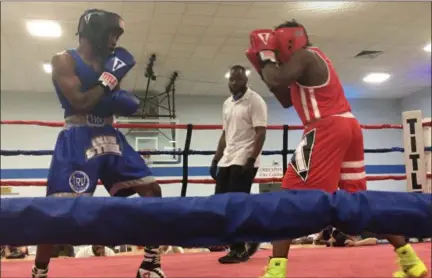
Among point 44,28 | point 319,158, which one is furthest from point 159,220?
point 44,28

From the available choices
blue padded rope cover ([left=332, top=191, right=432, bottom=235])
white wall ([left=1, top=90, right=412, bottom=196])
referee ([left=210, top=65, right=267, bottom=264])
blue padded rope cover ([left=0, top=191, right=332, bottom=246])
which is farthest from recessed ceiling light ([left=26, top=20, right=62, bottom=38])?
blue padded rope cover ([left=332, top=191, right=432, bottom=235])

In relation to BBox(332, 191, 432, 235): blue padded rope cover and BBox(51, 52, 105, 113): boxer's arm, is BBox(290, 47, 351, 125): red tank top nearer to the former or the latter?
BBox(51, 52, 105, 113): boxer's arm

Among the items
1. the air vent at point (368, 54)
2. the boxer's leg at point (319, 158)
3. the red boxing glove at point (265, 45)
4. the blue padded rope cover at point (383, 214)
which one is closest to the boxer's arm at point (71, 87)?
the red boxing glove at point (265, 45)

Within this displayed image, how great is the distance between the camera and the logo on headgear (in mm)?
1495

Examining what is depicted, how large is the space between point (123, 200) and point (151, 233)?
73 mm

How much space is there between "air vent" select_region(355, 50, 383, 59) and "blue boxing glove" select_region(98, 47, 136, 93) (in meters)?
5.36

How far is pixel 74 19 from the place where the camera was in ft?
16.2

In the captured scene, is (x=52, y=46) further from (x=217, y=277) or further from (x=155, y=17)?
(x=217, y=277)

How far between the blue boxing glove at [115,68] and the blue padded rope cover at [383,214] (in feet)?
3.11

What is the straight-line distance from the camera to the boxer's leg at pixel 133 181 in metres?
1.63

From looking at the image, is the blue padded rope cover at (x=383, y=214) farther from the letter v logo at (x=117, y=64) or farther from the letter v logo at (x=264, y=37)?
the letter v logo at (x=117, y=64)

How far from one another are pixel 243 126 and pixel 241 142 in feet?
0.28

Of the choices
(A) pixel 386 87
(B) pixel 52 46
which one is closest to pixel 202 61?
(B) pixel 52 46

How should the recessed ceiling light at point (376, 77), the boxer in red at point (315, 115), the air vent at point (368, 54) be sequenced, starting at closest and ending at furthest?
the boxer in red at point (315, 115)
the air vent at point (368, 54)
the recessed ceiling light at point (376, 77)
